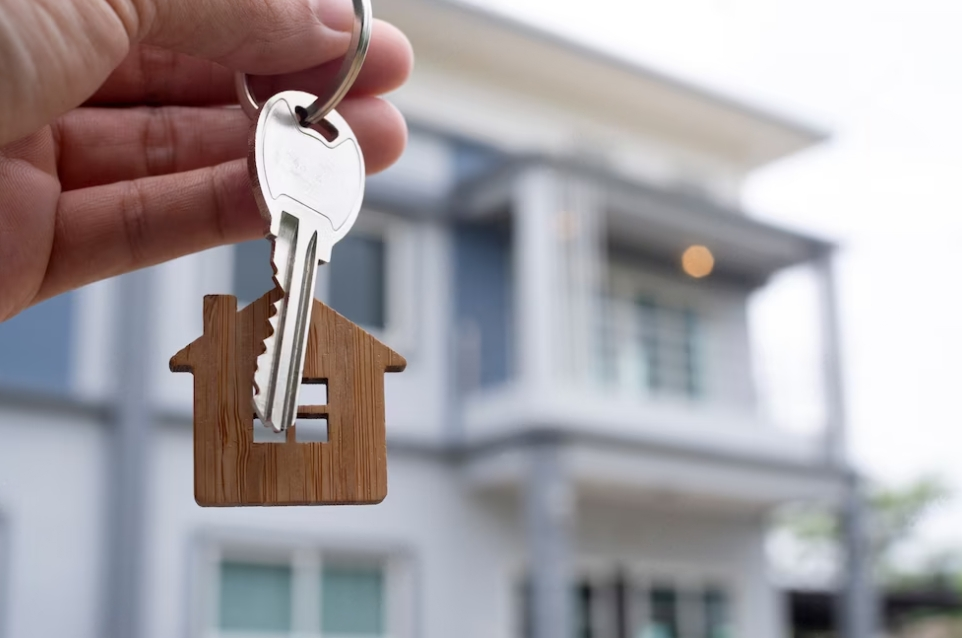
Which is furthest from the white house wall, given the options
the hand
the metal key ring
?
the metal key ring

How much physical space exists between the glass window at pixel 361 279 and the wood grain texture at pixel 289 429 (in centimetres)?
403

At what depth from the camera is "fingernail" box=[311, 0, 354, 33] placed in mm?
544

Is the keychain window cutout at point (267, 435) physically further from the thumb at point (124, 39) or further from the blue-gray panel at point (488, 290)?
the blue-gray panel at point (488, 290)

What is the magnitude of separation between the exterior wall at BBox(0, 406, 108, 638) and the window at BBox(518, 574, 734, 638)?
1.74 m

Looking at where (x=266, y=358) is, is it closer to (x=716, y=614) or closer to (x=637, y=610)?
(x=637, y=610)

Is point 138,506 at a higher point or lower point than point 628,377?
lower

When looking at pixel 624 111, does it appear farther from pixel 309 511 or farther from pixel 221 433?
pixel 221 433

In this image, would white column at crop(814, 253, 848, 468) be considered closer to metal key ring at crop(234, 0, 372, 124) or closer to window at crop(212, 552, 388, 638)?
window at crop(212, 552, 388, 638)

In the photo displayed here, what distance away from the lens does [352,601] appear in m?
4.38

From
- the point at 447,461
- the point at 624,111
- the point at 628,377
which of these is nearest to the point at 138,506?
the point at 447,461

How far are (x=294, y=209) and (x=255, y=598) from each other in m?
3.85

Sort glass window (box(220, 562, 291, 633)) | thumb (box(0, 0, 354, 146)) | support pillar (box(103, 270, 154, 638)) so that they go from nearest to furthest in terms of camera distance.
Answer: thumb (box(0, 0, 354, 146)) → support pillar (box(103, 270, 154, 638)) → glass window (box(220, 562, 291, 633))

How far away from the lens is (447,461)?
15.6 ft

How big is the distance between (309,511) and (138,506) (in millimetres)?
676
